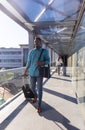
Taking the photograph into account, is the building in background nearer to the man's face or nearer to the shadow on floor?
the shadow on floor

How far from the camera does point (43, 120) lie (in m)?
5.12

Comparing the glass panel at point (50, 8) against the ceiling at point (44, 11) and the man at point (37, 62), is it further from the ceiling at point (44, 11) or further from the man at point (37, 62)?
the man at point (37, 62)

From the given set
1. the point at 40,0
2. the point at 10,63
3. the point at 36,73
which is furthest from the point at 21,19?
the point at 10,63

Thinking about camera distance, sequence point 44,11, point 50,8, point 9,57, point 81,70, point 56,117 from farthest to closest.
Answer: point 9,57 → point 44,11 → point 50,8 → point 81,70 → point 56,117

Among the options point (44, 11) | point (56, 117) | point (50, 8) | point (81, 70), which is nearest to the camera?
point (56, 117)

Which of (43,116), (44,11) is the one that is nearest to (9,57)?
(44,11)

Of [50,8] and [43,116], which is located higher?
[50,8]

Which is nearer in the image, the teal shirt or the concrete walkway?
the concrete walkway

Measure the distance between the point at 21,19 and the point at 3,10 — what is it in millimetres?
1574

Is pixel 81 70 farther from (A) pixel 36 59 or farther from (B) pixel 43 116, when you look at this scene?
(B) pixel 43 116

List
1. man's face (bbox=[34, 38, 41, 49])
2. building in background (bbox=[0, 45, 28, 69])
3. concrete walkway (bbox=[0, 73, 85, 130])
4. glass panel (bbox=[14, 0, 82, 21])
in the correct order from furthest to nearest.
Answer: building in background (bbox=[0, 45, 28, 69]), glass panel (bbox=[14, 0, 82, 21]), man's face (bbox=[34, 38, 41, 49]), concrete walkway (bbox=[0, 73, 85, 130])

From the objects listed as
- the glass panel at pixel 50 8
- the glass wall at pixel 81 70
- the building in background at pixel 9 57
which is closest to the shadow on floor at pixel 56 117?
the glass wall at pixel 81 70

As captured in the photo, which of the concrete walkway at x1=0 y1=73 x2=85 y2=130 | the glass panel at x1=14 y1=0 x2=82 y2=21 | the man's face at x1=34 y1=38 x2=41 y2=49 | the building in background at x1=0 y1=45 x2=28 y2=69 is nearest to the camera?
the concrete walkway at x1=0 y1=73 x2=85 y2=130

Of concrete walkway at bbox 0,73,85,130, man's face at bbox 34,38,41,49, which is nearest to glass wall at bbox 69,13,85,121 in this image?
concrete walkway at bbox 0,73,85,130
